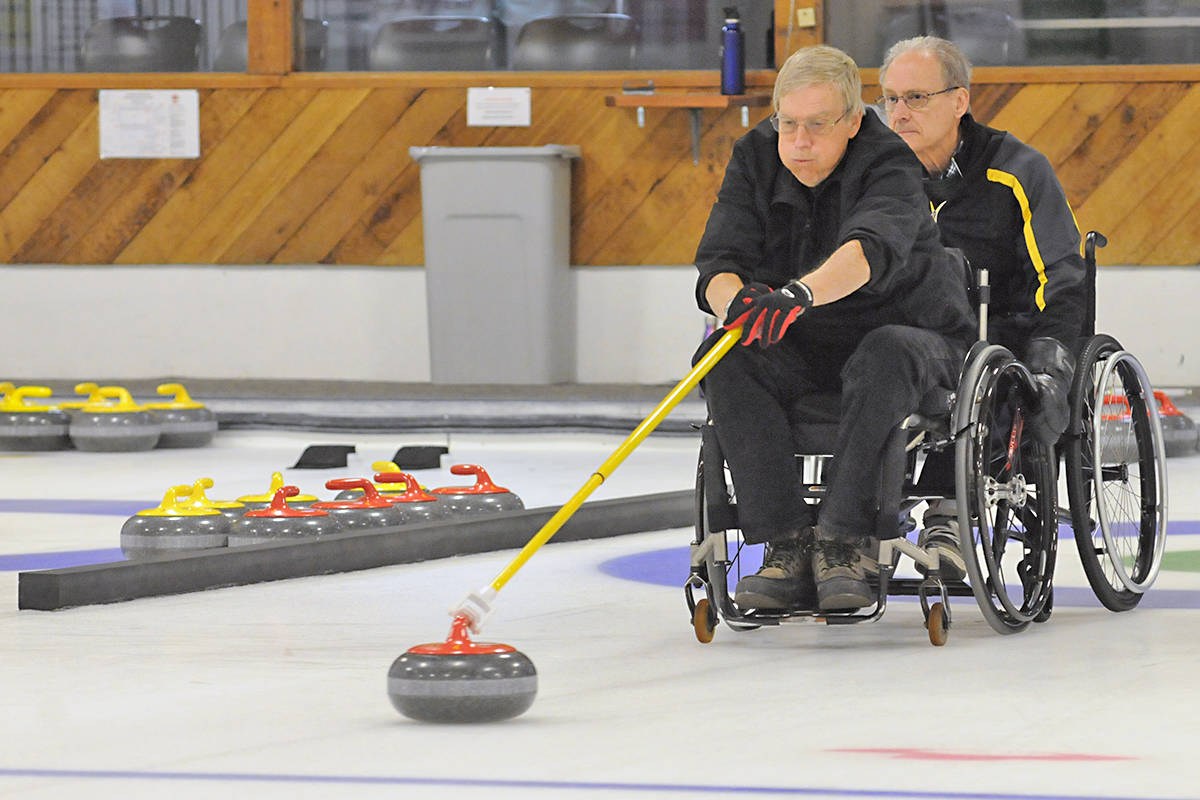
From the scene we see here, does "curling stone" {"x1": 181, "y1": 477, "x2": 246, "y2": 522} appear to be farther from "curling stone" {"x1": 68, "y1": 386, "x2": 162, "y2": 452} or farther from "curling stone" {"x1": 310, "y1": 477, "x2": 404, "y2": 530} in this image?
"curling stone" {"x1": 68, "y1": 386, "x2": 162, "y2": 452}

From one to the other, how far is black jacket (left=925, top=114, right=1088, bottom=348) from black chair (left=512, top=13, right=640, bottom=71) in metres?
4.75

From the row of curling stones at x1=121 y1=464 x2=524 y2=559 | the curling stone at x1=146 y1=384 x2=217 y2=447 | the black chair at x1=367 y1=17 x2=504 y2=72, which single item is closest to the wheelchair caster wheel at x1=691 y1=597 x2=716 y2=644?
the row of curling stones at x1=121 y1=464 x2=524 y2=559

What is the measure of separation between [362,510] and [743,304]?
139cm

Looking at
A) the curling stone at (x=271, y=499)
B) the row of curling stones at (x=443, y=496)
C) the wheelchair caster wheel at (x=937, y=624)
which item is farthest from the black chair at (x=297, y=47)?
the wheelchair caster wheel at (x=937, y=624)

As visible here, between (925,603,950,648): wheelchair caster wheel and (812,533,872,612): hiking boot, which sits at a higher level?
(812,533,872,612): hiking boot

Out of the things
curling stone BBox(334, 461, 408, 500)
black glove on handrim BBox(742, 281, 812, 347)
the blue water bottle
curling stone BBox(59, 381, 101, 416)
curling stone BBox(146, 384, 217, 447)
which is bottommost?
curling stone BBox(146, 384, 217, 447)

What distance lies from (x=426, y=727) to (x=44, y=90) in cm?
666

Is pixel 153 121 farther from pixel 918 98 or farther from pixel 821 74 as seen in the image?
pixel 821 74

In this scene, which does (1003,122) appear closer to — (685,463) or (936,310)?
(685,463)

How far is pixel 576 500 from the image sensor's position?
2.51 meters

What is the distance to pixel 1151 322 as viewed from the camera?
745 centimetres

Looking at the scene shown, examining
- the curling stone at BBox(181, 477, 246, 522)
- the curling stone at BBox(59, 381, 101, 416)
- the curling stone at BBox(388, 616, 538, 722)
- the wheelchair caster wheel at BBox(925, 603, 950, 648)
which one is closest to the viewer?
the curling stone at BBox(388, 616, 538, 722)

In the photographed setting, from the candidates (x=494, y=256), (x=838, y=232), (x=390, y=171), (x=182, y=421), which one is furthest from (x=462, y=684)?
(x=390, y=171)

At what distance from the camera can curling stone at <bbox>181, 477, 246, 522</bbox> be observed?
145 inches
